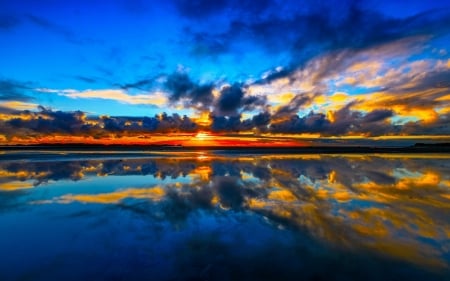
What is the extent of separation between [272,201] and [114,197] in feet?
19.1

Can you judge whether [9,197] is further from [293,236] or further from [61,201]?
[293,236]

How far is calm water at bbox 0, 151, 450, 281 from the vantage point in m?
5.36

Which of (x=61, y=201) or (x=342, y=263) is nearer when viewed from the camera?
(x=342, y=263)

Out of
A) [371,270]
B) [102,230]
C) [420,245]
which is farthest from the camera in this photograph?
[102,230]

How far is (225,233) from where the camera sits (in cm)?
747

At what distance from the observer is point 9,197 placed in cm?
→ 1200

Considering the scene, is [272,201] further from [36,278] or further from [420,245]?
[36,278]

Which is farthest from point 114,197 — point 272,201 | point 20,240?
point 272,201

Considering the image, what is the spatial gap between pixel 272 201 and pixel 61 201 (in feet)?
24.3

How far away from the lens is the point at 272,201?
11117mm

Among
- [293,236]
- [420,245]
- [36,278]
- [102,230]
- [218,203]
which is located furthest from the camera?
[218,203]

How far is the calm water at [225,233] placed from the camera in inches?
211

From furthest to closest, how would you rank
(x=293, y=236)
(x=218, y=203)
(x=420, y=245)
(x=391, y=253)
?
(x=218, y=203), (x=293, y=236), (x=420, y=245), (x=391, y=253)

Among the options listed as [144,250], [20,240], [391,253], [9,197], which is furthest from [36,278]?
[9,197]
